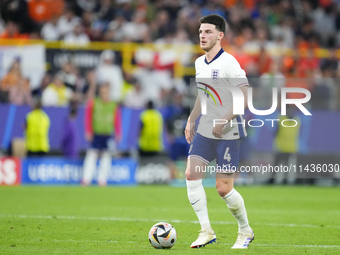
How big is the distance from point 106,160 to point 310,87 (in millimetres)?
6301

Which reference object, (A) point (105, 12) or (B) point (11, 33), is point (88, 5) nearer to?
(A) point (105, 12)

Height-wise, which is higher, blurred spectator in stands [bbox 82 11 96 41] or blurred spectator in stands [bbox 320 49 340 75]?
blurred spectator in stands [bbox 82 11 96 41]

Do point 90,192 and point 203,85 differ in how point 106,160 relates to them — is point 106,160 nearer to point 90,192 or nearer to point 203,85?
point 90,192

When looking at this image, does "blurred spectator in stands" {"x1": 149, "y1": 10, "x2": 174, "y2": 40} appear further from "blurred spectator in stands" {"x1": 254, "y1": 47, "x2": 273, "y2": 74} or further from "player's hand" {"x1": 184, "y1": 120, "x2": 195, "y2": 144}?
"player's hand" {"x1": 184, "y1": 120, "x2": 195, "y2": 144}

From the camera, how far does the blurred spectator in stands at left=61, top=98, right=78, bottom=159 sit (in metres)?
15.5

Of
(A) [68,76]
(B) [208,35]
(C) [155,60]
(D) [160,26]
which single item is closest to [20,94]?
(A) [68,76]

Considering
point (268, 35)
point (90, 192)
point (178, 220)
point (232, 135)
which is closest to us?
point (232, 135)

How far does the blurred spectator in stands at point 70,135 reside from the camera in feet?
50.8

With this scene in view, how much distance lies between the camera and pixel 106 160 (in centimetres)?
1525

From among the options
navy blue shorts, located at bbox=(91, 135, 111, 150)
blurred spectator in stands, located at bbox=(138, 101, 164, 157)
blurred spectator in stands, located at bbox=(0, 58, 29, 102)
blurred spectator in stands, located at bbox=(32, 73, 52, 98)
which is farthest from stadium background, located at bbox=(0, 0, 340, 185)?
navy blue shorts, located at bbox=(91, 135, 111, 150)

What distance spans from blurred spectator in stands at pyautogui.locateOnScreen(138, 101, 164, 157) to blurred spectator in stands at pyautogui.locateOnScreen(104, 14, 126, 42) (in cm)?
363

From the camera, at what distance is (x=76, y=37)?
58.7ft

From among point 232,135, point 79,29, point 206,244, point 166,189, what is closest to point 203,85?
point 232,135

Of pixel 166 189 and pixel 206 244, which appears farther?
pixel 166 189
